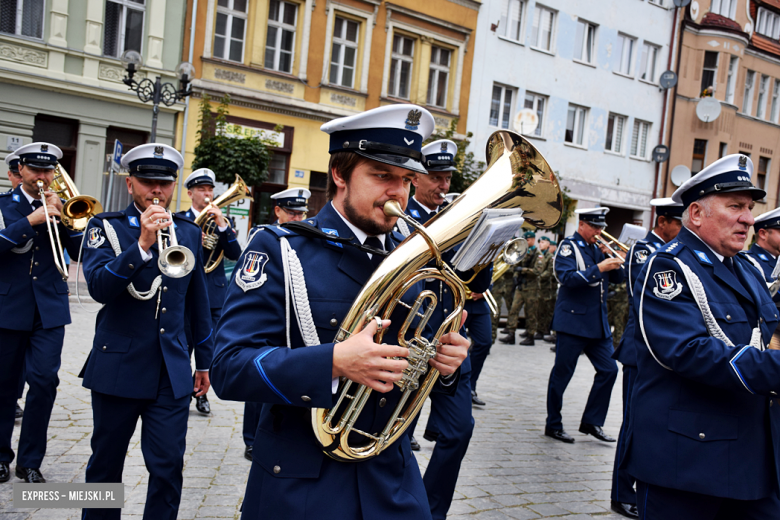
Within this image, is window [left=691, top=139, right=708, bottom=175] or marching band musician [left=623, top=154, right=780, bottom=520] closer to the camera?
marching band musician [left=623, top=154, right=780, bottom=520]

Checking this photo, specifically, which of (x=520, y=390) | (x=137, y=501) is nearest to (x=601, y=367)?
(x=520, y=390)

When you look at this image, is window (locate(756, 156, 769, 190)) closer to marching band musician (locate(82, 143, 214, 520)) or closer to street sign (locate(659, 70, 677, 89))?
street sign (locate(659, 70, 677, 89))

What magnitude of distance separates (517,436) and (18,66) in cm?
1507

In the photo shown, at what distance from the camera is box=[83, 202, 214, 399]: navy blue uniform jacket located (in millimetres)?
3576

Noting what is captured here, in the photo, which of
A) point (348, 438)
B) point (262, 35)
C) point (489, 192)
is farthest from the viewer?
point (262, 35)

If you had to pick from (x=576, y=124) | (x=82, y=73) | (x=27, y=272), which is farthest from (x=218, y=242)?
(x=576, y=124)

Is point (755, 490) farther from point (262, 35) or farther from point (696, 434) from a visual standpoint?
point (262, 35)

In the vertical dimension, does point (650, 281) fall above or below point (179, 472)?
above

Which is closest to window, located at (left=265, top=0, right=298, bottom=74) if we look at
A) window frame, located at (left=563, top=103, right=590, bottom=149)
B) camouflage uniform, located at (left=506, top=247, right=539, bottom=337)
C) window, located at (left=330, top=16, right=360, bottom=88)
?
window, located at (left=330, top=16, right=360, bottom=88)

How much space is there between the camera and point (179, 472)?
3523 mm

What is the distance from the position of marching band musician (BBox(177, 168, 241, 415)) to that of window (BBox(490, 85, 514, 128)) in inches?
703

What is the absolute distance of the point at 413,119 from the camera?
2.37 metres

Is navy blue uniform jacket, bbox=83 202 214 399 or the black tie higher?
the black tie

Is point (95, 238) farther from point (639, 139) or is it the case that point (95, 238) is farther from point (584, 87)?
point (639, 139)
